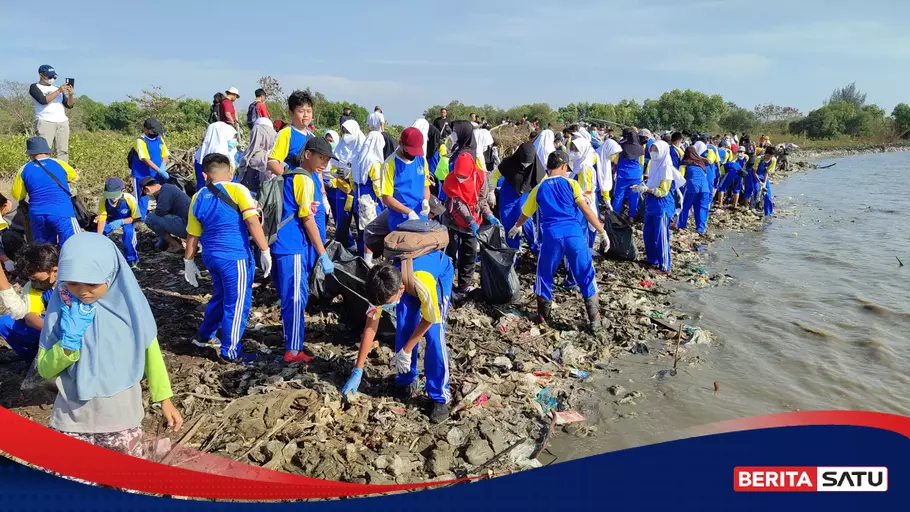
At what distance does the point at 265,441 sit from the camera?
332cm

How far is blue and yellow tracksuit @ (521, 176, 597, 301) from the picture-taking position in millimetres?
5215

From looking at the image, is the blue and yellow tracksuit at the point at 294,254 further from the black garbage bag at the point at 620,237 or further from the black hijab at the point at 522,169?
the black garbage bag at the point at 620,237

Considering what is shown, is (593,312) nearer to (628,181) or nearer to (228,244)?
(228,244)

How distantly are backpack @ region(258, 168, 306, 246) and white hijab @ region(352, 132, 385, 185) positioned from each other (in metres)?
2.34

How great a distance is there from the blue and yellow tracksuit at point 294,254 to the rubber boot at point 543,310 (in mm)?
2526

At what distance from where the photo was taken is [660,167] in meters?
7.61

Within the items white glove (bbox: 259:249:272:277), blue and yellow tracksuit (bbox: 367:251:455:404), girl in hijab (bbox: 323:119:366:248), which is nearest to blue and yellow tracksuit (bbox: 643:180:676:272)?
girl in hijab (bbox: 323:119:366:248)

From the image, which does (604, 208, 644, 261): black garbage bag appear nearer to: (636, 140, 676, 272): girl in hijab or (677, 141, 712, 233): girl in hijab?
(636, 140, 676, 272): girl in hijab

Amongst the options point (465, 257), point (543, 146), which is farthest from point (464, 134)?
point (465, 257)

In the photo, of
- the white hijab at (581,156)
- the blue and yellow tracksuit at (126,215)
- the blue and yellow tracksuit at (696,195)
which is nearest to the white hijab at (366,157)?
the white hijab at (581,156)

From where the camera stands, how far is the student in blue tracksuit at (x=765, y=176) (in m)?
13.3

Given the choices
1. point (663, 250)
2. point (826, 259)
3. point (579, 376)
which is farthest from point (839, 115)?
point (579, 376)

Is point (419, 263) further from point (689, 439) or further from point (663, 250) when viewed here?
point (663, 250)

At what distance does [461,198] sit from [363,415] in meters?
3.06
